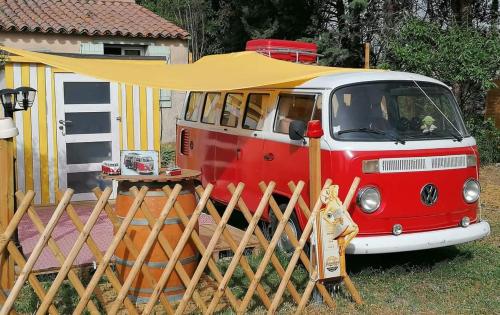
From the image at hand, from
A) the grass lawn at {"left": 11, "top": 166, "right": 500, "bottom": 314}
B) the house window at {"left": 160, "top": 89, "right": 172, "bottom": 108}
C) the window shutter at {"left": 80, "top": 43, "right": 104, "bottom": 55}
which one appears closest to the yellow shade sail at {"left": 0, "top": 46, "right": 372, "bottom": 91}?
the grass lawn at {"left": 11, "top": 166, "right": 500, "bottom": 314}

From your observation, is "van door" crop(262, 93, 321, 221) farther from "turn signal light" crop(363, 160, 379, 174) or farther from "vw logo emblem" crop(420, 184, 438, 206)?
"vw logo emblem" crop(420, 184, 438, 206)

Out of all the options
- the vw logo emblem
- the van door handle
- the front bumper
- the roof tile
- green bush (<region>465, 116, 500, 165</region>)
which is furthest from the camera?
the roof tile

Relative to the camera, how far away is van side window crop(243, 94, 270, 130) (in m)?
6.87

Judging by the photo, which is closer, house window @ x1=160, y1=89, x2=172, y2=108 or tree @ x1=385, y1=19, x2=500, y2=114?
tree @ x1=385, y1=19, x2=500, y2=114

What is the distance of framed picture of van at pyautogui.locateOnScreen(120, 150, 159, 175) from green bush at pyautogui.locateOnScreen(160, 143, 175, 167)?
7176 millimetres

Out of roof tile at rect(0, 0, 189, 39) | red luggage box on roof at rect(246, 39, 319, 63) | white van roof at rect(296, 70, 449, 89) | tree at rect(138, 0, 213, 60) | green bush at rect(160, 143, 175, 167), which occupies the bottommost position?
green bush at rect(160, 143, 175, 167)

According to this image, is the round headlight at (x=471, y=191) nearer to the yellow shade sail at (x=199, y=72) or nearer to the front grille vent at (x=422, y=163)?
the front grille vent at (x=422, y=163)

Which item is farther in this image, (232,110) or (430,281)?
(232,110)

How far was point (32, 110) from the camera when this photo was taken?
29.2 ft

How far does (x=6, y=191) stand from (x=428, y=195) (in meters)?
3.74

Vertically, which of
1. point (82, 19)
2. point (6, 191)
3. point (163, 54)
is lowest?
point (6, 191)

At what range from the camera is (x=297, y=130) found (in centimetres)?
581

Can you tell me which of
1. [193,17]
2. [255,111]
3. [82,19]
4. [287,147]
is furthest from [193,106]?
[193,17]

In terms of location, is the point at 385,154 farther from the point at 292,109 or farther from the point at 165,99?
the point at 165,99
